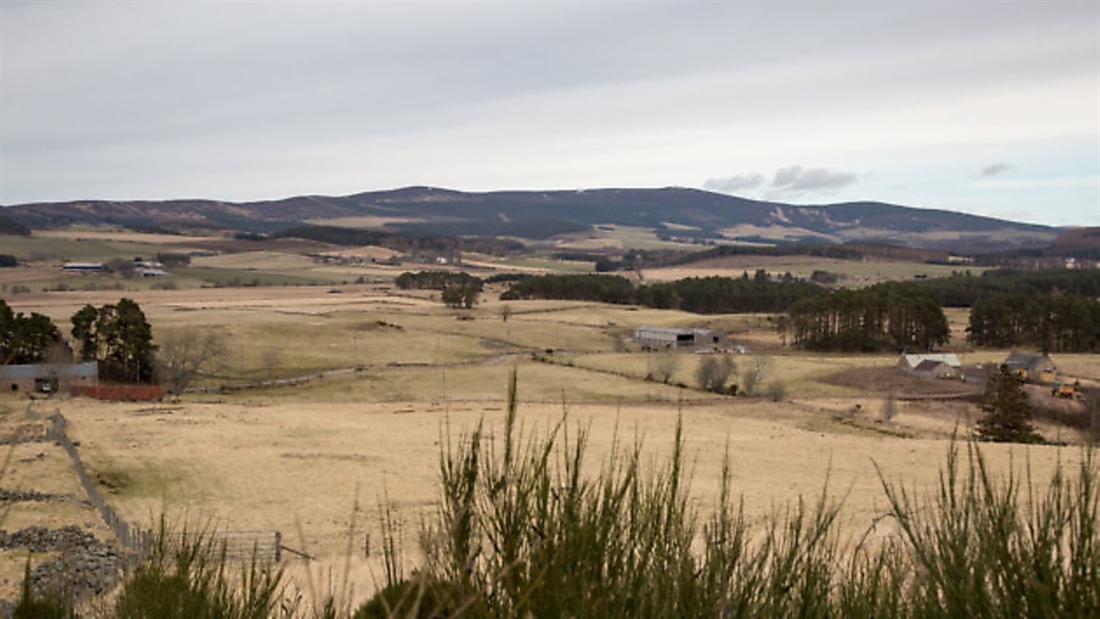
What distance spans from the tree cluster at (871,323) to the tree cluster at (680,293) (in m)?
35.4

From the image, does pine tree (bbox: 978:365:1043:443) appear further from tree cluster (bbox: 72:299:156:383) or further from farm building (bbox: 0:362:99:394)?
tree cluster (bbox: 72:299:156:383)

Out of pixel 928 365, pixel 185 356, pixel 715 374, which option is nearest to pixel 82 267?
pixel 185 356

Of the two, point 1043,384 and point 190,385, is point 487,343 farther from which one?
point 1043,384

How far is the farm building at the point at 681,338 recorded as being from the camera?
10456 cm

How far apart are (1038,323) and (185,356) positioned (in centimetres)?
9477

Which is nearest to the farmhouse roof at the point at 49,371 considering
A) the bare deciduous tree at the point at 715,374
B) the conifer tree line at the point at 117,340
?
the conifer tree line at the point at 117,340

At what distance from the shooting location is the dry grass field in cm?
3002

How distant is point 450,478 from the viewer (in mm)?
7180

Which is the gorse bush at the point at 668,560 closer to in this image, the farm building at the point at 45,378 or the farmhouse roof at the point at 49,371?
the farm building at the point at 45,378

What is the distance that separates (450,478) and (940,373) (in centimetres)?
8070

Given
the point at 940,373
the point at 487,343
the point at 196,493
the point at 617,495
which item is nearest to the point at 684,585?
the point at 617,495

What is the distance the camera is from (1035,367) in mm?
77375

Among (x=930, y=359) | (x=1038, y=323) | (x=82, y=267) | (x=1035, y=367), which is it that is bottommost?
(x=930, y=359)

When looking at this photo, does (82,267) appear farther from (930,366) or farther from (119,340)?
(930,366)
